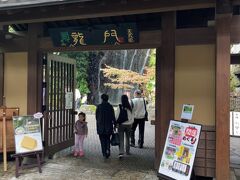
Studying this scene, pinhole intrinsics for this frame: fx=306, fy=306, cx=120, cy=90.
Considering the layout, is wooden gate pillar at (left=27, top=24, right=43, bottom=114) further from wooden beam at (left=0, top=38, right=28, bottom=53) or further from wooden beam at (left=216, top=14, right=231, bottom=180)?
wooden beam at (left=216, top=14, right=231, bottom=180)

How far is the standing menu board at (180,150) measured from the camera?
4648 mm

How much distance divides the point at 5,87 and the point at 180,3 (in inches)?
176

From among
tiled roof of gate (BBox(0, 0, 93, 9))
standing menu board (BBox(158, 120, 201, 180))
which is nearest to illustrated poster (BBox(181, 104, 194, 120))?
standing menu board (BBox(158, 120, 201, 180))

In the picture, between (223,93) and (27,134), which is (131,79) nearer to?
(27,134)

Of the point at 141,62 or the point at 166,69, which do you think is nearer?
the point at 166,69

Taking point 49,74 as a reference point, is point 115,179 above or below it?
below

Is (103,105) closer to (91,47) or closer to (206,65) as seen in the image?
(91,47)

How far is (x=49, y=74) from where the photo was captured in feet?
22.7

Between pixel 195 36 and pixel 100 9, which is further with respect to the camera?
pixel 195 36

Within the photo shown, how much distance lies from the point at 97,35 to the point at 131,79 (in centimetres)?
1488

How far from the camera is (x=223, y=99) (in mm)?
4262

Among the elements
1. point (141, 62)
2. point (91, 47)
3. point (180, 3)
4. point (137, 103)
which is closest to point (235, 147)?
point (137, 103)

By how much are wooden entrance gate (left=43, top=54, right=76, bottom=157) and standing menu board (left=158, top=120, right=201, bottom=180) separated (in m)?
3.05

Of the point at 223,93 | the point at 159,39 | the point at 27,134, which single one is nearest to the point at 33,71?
the point at 27,134
